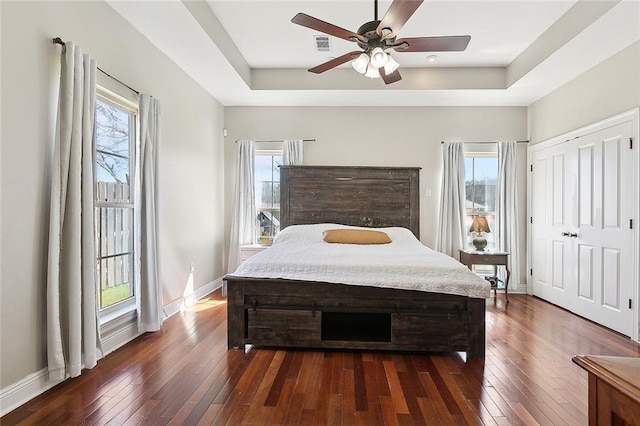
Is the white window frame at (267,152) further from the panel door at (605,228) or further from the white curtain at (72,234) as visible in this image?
the panel door at (605,228)

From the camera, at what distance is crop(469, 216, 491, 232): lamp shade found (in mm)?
4785

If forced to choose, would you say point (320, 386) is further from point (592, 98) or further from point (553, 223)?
point (592, 98)

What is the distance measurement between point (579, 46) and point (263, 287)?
3.63 metres

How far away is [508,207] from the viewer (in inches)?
199

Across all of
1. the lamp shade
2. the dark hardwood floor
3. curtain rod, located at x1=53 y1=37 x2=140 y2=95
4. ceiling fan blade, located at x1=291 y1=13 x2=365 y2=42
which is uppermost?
ceiling fan blade, located at x1=291 y1=13 x2=365 y2=42

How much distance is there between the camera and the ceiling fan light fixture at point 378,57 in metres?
2.49

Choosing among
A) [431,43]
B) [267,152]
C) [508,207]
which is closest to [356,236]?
[267,152]

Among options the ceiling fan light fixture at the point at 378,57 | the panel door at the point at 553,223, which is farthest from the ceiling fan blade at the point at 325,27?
the panel door at the point at 553,223

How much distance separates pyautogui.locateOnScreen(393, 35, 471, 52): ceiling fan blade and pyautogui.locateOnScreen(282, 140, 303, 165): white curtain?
2.75 metres

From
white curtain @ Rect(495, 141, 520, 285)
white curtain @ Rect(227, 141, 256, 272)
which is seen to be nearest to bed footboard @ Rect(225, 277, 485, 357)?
white curtain @ Rect(227, 141, 256, 272)

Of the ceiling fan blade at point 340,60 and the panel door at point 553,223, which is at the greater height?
the ceiling fan blade at point 340,60

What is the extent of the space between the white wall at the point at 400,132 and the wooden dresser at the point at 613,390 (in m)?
4.36

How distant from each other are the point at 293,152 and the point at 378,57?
283cm

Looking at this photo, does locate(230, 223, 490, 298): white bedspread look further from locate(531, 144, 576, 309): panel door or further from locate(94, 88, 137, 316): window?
locate(531, 144, 576, 309): panel door
